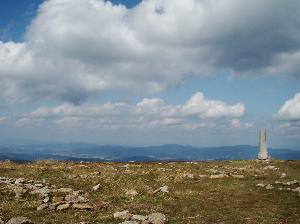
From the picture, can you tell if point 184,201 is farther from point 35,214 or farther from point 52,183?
point 52,183

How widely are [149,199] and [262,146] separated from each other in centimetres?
4498

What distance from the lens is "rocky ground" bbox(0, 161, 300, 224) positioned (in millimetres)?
28438

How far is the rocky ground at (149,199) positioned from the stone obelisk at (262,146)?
80.4ft

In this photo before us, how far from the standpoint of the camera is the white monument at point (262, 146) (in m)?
74.9

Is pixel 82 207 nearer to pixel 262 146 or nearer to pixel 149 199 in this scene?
pixel 149 199

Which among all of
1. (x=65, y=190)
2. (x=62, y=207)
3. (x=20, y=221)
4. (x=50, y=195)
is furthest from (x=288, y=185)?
(x=20, y=221)

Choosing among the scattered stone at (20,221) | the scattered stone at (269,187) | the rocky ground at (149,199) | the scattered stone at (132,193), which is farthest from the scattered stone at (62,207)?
the scattered stone at (269,187)

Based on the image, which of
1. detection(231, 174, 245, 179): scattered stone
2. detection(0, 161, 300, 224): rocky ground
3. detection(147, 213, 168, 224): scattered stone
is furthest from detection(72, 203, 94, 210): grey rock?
detection(231, 174, 245, 179): scattered stone

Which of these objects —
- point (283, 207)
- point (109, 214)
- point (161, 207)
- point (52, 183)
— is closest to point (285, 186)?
point (283, 207)

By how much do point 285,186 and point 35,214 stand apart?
24.1 metres

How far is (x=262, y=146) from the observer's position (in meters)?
75.5

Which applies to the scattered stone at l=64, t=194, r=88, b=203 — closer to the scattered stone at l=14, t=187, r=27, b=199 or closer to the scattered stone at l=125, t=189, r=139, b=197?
the scattered stone at l=14, t=187, r=27, b=199

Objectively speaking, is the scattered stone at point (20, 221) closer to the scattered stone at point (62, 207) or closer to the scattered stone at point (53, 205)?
the scattered stone at point (62, 207)

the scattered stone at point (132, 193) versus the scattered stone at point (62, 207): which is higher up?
the scattered stone at point (132, 193)
